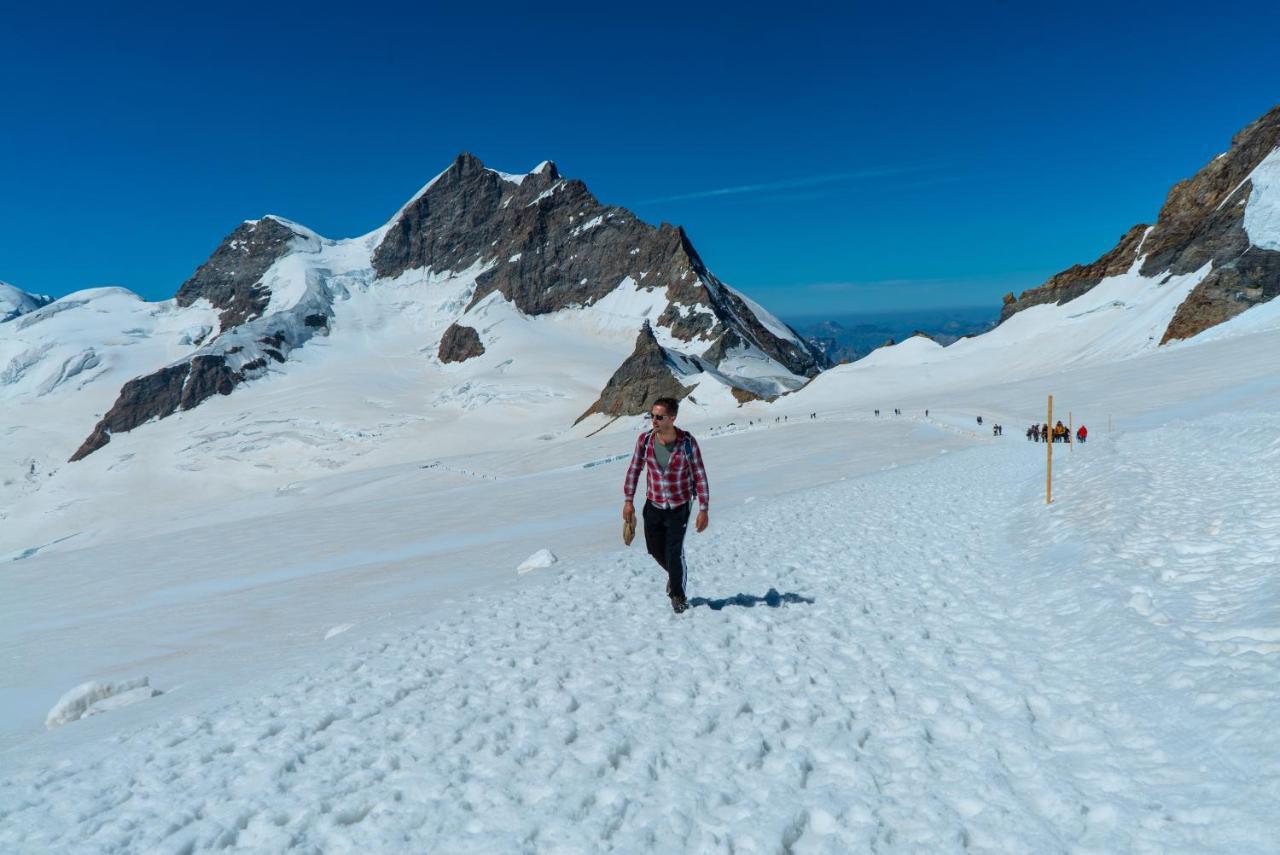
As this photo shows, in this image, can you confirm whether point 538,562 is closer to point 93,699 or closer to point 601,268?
point 93,699

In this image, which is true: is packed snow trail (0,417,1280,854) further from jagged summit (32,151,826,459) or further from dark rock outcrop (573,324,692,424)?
jagged summit (32,151,826,459)

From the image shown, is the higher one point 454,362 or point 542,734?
point 454,362

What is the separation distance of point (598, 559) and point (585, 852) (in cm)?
928

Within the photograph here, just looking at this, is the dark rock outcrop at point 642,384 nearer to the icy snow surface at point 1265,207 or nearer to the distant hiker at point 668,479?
the icy snow surface at point 1265,207

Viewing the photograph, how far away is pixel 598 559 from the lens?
44.7ft

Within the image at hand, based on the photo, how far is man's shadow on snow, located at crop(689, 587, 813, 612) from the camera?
947 centimetres

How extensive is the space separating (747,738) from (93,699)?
22.7ft

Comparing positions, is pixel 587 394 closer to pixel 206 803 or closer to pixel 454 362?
pixel 454 362

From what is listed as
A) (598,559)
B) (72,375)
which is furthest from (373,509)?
(72,375)

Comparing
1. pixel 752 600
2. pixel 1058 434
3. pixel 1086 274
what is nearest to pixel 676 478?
pixel 752 600

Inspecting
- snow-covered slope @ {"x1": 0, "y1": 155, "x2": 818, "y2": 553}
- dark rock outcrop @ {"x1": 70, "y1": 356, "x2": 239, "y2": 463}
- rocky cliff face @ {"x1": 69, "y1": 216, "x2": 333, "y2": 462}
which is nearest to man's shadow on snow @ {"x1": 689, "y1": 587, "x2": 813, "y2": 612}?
snow-covered slope @ {"x1": 0, "y1": 155, "x2": 818, "y2": 553}

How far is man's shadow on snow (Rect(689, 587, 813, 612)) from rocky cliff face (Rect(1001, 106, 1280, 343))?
73753 mm

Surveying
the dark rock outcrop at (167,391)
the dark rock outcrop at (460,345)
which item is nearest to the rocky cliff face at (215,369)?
the dark rock outcrop at (167,391)

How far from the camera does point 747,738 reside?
5.68 metres
